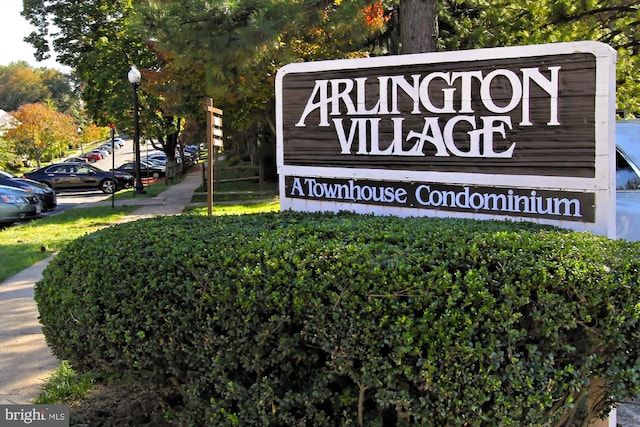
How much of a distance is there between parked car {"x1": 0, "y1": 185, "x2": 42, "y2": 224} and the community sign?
12549mm

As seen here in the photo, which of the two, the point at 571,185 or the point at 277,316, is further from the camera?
the point at 571,185

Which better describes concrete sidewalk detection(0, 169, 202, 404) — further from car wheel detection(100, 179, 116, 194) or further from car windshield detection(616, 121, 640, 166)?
car wheel detection(100, 179, 116, 194)

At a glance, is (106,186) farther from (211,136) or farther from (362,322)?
(362,322)

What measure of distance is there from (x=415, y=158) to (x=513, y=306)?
1824mm

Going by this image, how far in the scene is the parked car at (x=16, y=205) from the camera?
572 inches

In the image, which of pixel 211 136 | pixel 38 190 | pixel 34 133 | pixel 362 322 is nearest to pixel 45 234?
pixel 38 190

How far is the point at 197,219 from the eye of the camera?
394 cm

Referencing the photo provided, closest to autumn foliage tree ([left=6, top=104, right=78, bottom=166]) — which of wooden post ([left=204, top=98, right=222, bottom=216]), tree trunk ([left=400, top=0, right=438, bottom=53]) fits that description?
wooden post ([left=204, top=98, right=222, bottom=216])

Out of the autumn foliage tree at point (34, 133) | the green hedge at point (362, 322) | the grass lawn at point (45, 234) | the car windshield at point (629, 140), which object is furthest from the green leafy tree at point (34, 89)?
the green hedge at point (362, 322)

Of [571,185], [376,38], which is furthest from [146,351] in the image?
[376,38]

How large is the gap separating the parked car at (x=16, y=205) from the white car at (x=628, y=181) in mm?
14162

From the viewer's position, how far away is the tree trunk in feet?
23.0

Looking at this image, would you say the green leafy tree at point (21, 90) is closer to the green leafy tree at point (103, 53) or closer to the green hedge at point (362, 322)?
the green leafy tree at point (103, 53)

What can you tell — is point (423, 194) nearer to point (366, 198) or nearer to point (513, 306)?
point (366, 198)
